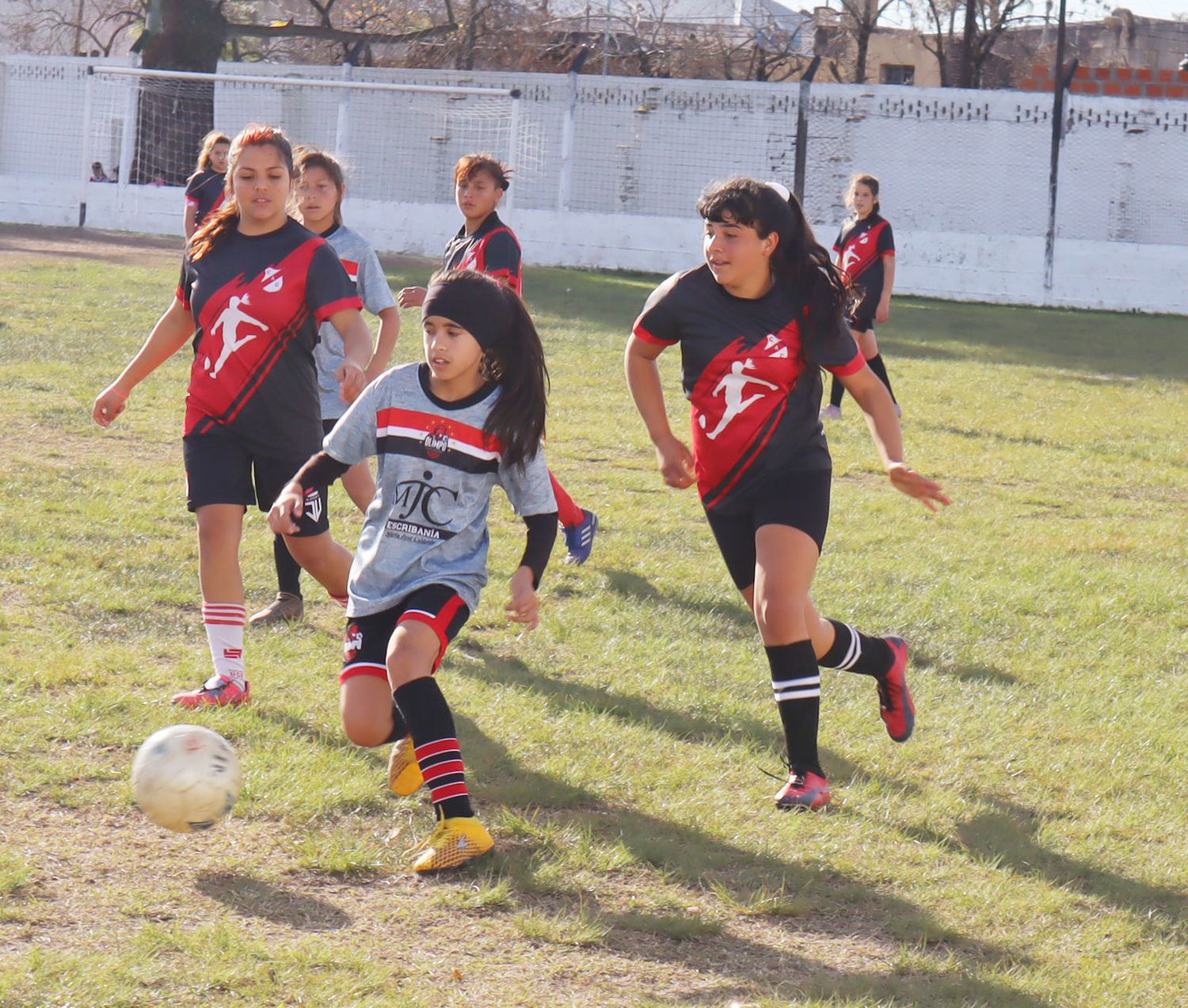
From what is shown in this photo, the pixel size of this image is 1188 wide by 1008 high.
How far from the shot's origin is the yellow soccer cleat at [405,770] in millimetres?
3980

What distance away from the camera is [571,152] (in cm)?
2419

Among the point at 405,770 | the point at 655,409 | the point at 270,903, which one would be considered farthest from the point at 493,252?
the point at 270,903

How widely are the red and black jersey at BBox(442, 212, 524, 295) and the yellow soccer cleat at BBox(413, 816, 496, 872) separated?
3.38m

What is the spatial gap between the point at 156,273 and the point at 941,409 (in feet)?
35.9

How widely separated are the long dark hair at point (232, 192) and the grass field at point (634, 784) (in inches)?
57.2

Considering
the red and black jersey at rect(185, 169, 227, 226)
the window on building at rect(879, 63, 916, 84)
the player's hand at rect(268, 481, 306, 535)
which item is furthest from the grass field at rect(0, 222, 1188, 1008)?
the window on building at rect(879, 63, 916, 84)

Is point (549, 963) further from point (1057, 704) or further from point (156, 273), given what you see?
point (156, 273)

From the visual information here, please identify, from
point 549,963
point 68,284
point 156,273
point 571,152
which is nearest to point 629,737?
point 549,963

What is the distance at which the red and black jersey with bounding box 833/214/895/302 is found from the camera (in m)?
11.1

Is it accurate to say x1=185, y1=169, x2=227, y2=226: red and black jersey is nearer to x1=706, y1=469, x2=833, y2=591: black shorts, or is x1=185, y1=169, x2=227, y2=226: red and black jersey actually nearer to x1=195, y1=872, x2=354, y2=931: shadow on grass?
x1=706, y1=469, x2=833, y2=591: black shorts

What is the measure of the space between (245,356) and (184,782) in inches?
64.3

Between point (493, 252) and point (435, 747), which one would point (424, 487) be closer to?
point (435, 747)

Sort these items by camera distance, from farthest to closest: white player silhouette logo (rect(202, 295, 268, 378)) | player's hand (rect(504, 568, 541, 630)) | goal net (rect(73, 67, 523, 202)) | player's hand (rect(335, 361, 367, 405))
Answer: goal net (rect(73, 67, 523, 202)) < white player silhouette logo (rect(202, 295, 268, 378)) < player's hand (rect(335, 361, 367, 405)) < player's hand (rect(504, 568, 541, 630))

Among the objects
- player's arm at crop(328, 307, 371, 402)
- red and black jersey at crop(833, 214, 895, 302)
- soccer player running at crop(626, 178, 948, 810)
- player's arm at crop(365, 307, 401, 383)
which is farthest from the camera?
red and black jersey at crop(833, 214, 895, 302)
